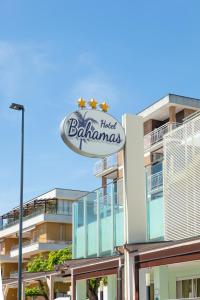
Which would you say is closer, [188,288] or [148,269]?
[148,269]

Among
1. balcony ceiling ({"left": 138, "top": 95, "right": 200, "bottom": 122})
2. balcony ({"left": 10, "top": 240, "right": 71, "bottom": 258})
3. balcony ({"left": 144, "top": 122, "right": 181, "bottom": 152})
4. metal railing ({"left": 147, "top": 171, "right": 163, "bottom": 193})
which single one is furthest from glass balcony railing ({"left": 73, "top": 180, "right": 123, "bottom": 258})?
balcony ({"left": 10, "top": 240, "right": 71, "bottom": 258})

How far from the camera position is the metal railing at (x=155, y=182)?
93.0ft

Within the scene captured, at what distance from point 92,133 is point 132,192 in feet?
9.48

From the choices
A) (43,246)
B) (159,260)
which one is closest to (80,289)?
(159,260)

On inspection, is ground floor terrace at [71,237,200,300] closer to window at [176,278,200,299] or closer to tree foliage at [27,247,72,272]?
window at [176,278,200,299]

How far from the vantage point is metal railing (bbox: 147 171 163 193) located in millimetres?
28344

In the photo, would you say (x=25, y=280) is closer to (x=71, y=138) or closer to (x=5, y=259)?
(x=71, y=138)

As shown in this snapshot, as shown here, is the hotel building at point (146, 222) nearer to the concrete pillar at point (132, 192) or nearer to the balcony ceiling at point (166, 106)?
the concrete pillar at point (132, 192)

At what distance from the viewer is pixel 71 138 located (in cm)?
2309

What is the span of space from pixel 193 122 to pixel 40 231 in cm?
4739

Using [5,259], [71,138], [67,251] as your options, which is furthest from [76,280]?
[5,259]

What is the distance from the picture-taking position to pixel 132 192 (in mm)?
24797

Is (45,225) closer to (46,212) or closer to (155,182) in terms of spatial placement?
(46,212)

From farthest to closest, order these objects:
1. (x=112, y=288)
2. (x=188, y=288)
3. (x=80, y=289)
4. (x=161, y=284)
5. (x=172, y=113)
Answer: (x=172, y=113), (x=80, y=289), (x=112, y=288), (x=188, y=288), (x=161, y=284)
